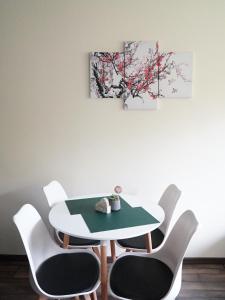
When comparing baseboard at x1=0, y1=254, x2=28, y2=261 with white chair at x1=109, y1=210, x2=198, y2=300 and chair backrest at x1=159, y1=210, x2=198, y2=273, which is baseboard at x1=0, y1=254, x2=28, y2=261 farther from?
chair backrest at x1=159, y1=210, x2=198, y2=273

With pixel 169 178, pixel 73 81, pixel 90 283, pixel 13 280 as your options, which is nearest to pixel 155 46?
pixel 73 81

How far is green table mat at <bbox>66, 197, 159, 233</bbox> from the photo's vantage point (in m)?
1.59

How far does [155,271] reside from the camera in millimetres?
1564

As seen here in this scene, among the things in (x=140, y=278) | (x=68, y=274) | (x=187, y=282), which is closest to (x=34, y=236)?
(x=68, y=274)

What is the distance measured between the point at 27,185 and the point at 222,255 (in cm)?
215

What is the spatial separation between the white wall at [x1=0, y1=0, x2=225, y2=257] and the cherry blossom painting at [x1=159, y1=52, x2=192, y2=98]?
7cm

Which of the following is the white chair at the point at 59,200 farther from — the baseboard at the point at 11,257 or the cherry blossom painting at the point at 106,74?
the cherry blossom painting at the point at 106,74

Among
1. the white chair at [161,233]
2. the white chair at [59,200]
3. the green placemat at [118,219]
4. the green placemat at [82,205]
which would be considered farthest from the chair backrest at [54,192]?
the white chair at [161,233]

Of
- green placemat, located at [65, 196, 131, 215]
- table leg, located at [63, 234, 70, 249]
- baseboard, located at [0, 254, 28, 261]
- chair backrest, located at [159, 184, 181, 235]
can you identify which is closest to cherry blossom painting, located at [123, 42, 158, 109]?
chair backrest, located at [159, 184, 181, 235]

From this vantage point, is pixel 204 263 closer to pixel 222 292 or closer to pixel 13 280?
pixel 222 292

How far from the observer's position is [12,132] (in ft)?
7.95

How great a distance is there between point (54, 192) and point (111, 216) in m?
0.70

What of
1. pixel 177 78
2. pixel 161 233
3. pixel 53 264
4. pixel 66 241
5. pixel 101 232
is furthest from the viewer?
pixel 177 78

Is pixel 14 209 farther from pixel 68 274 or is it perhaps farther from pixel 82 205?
pixel 68 274
